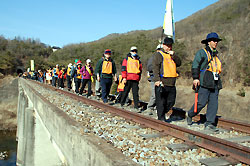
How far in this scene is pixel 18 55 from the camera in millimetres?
91750

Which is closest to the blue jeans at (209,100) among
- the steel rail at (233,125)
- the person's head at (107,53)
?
the steel rail at (233,125)

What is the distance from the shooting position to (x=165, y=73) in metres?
5.38

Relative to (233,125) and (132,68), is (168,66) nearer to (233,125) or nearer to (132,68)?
(233,125)

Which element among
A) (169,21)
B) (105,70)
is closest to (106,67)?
(105,70)

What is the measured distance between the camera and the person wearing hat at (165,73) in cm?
535

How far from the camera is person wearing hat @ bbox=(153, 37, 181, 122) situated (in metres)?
5.35

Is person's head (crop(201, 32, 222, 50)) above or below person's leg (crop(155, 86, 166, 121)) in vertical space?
above

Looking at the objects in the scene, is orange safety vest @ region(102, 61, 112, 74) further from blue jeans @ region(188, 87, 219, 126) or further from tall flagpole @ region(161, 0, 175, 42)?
blue jeans @ region(188, 87, 219, 126)

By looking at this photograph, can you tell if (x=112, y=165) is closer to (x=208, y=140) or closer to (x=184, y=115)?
(x=208, y=140)

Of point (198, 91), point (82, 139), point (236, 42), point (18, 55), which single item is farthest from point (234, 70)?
point (18, 55)

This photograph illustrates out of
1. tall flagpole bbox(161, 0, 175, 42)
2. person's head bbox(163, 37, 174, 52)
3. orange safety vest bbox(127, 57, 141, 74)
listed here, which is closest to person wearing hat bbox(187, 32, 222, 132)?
person's head bbox(163, 37, 174, 52)

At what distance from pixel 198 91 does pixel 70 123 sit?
2752 mm

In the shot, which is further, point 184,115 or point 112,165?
point 184,115

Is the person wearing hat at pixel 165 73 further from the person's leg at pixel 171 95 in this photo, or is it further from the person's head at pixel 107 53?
the person's head at pixel 107 53
